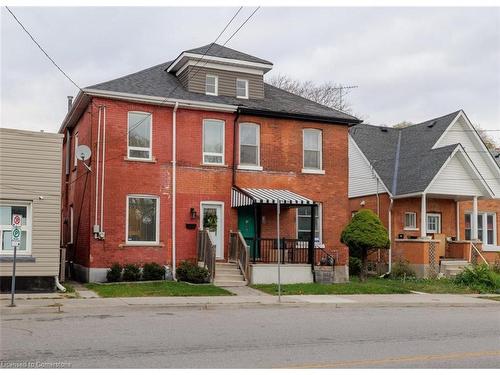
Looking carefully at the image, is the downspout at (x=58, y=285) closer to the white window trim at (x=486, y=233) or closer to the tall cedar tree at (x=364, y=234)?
the tall cedar tree at (x=364, y=234)

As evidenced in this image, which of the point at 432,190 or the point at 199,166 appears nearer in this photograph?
the point at 199,166

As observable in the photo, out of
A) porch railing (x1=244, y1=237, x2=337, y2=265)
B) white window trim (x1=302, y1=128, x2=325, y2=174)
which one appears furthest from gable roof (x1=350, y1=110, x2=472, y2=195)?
porch railing (x1=244, y1=237, x2=337, y2=265)

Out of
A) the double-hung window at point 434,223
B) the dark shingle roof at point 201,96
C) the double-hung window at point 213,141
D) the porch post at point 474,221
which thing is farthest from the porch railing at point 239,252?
the porch post at point 474,221

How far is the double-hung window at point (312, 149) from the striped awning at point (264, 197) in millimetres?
1668

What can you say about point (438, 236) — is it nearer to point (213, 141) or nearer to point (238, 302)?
point (213, 141)

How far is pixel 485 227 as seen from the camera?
3062cm

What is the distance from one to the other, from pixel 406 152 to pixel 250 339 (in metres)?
22.5

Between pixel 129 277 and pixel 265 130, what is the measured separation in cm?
776

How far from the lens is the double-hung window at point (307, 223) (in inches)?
959

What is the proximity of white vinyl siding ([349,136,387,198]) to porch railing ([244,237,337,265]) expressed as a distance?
256 inches

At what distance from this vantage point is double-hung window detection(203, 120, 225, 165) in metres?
23.0

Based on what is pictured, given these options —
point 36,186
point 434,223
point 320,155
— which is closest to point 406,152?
point 434,223

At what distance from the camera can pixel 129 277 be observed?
20.5 metres

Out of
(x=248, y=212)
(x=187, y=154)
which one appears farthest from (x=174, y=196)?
(x=248, y=212)
